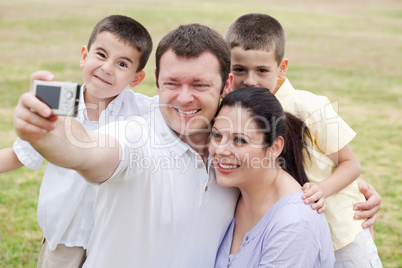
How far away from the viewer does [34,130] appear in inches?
76.5

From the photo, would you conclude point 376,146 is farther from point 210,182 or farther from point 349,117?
point 210,182

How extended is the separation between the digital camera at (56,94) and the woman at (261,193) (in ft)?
3.88

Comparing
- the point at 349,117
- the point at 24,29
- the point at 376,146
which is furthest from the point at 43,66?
the point at 376,146

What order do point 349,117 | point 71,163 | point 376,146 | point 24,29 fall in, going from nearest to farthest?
point 71,163 < point 376,146 < point 349,117 < point 24,29

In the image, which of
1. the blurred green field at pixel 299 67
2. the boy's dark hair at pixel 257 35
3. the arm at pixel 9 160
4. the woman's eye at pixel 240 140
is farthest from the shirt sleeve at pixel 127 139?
A: the blurred green field at pixel 299 67

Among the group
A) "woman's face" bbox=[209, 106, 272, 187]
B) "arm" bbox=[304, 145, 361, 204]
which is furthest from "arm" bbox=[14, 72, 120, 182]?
"arm" bbox=[304, 145, 361, 204]

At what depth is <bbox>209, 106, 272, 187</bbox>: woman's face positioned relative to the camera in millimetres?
2951

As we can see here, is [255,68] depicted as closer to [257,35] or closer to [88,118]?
[257,35]

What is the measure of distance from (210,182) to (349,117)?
9.05 meters

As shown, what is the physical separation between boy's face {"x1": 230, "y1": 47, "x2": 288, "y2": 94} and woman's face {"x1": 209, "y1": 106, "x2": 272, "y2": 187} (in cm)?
87

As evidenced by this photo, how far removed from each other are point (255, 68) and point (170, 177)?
55.7 inches

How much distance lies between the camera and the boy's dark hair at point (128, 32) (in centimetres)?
380

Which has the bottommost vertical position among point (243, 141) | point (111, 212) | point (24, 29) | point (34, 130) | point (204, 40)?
point (24, 29)

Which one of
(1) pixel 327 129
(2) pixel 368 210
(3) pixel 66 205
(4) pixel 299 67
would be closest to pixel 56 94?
(3) pixel 66 205
